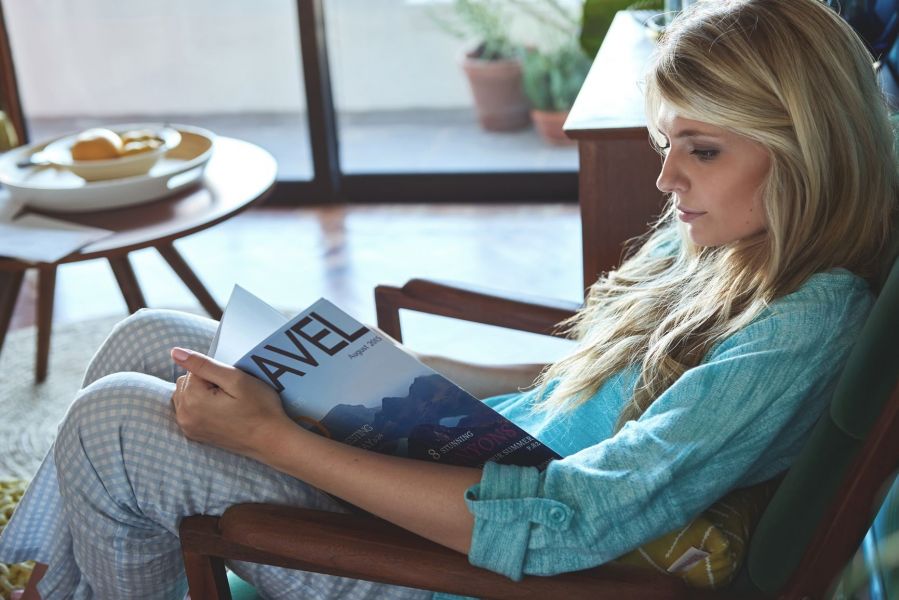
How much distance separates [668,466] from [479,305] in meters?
0.60

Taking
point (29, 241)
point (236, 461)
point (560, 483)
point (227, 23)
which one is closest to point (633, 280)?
point (560, 483)

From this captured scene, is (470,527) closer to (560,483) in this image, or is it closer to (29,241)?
(560,483)

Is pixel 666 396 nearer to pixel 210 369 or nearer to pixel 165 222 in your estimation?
pixel 210 369

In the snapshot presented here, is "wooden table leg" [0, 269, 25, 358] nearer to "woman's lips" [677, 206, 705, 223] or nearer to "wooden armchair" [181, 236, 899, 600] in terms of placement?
"wooden armchair" [181, 236, 899, 600]

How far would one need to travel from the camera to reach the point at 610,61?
184cm

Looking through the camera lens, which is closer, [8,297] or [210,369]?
[210,369]

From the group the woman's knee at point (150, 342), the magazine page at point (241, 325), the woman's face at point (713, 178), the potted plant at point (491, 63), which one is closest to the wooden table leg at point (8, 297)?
the woman's knee at point (150, 342)

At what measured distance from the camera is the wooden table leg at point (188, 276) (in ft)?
8.01

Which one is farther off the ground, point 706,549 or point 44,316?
point 706,549

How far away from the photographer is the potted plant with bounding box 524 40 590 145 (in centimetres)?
346

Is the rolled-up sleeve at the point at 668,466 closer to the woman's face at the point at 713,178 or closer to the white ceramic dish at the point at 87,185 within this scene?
the woman's face at the point at 713,178

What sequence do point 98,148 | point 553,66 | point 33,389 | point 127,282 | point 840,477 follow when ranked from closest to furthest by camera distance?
point 840,477
point 98,148
point 127,282
point 33,389
point 553,66

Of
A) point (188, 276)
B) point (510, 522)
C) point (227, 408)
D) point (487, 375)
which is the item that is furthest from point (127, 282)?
point (510, 522)

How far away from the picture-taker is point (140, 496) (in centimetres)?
115
